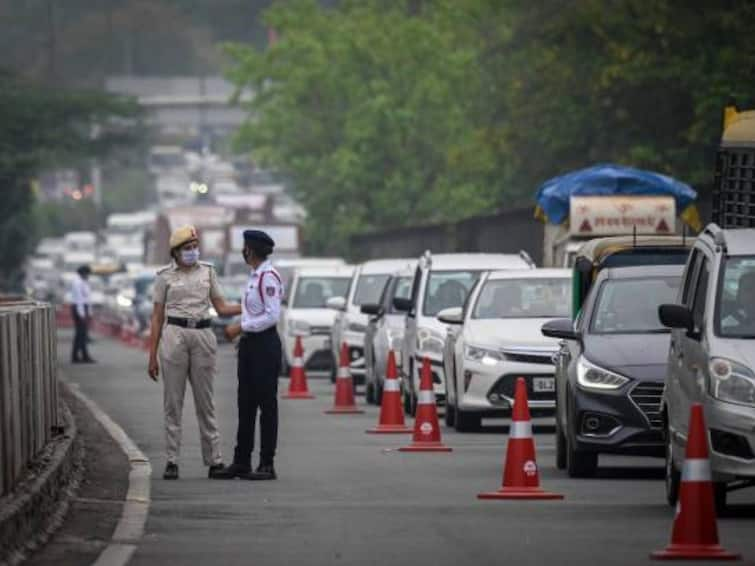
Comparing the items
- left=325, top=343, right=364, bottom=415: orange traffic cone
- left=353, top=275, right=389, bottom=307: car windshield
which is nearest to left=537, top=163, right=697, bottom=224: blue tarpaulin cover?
left=353, top=275, right=389, bottom=307: car windshield

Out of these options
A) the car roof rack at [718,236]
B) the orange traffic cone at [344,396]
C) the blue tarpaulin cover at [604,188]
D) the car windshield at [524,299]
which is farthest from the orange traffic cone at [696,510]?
the blue tarpaulin cover at [604,188]

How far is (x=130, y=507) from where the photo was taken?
1730cm

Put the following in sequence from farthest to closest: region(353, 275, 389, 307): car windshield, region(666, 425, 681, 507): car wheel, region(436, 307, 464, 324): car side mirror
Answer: region(353, 275, 389, 307): car windshield, region(436, 307, 464, 324): car side mirror, region(666, 425, 681, 507): car wheel

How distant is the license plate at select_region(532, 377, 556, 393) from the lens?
26.2 meters

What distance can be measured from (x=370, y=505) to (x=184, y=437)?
8.37 m

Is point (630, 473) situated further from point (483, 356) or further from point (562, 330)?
point (483, 356)

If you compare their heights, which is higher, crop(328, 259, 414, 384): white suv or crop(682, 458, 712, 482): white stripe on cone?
crop(682, 458, 712, 482): white stripe on cone

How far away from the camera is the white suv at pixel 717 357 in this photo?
15844 mm

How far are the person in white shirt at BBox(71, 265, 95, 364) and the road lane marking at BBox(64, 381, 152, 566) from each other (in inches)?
918

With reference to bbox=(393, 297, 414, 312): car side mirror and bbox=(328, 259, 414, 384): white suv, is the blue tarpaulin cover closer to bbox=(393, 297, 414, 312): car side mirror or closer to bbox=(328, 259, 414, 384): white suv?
bbox=(328, 259, 414, 384): white suv

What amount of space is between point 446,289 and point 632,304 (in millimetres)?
10232

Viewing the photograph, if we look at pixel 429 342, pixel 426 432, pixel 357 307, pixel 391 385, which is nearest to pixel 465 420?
pixel 391 385

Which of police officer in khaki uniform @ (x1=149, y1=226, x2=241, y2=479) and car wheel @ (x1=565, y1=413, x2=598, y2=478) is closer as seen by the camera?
car wheel @ (x1=565, y1=413, x2=598, y2=478)

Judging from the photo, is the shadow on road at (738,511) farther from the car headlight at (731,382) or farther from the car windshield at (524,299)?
the car windshield at (524,299)
